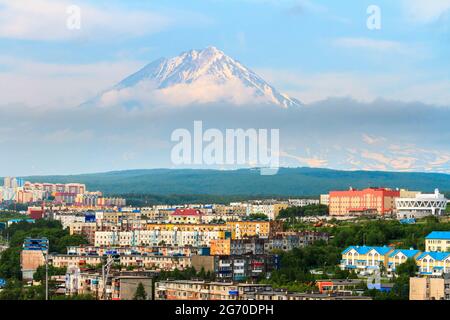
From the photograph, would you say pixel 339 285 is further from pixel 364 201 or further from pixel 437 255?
pixel 364 201

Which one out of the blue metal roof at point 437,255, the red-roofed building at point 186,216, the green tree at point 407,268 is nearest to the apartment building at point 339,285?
the green tree at point 407,268

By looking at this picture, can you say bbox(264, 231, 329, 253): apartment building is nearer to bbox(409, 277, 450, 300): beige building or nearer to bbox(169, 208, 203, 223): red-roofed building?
bbox(169, 208, 203, 223): red-roofed building

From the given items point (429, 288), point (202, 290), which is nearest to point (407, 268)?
point (429, 288)

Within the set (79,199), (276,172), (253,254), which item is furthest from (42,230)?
(276,172)

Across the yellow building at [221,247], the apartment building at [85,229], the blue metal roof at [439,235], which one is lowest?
the yellow building at [221,247]

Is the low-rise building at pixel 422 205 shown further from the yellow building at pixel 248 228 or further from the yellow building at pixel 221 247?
the yellow building at pixel 221 247
